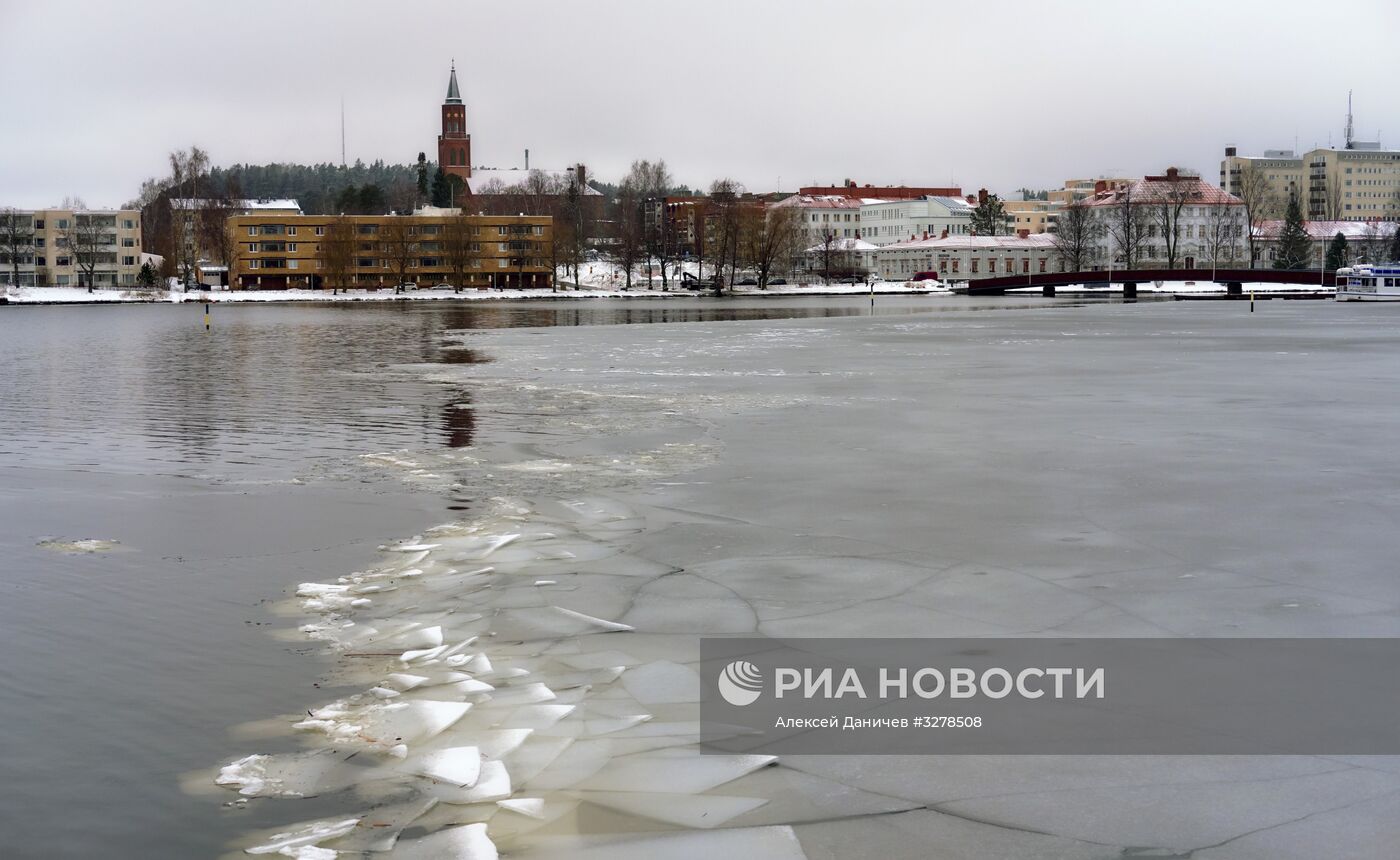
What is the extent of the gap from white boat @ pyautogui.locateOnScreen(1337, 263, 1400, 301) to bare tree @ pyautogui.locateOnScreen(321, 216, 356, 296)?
89.0 m

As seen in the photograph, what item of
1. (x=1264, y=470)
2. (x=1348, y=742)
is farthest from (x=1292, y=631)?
(x=1264, y=470)

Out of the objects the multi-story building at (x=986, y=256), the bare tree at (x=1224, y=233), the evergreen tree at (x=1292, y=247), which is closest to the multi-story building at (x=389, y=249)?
the multi-story building at (x=986, y=256)

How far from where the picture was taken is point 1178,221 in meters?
155

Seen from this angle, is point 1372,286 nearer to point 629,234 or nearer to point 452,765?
point 629,234

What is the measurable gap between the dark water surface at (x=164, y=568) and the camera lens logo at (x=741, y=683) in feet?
6.89

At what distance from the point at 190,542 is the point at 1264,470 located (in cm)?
1013

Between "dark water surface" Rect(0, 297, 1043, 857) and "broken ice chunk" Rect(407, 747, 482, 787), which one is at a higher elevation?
"dark water surface" Rect(0, 297, 1043, 857)

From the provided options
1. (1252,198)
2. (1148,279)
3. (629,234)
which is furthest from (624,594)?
(1252,198)

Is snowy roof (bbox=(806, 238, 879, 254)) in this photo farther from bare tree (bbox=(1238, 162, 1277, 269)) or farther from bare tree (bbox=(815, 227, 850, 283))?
bare tree (bbox=(1238, 162, 1277, 269))

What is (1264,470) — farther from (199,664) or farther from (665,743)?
(199,664)

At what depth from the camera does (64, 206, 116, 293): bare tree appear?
488 feet

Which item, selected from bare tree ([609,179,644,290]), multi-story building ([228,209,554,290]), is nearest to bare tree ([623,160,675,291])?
bare tree ([609,179,644,290])

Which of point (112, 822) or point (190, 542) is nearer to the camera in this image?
point (112, 822)

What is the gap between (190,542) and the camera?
10.7 meters
